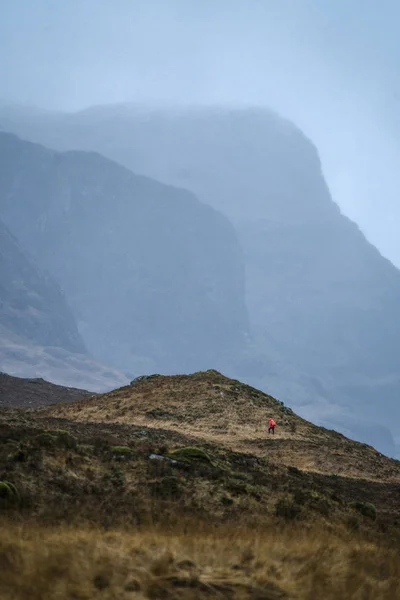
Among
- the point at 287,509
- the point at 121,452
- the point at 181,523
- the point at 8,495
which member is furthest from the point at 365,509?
the point at 8,495

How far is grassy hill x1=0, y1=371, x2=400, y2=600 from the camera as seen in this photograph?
27.7 feet

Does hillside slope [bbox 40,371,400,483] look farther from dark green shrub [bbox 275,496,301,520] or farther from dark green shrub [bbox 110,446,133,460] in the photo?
dark green shrub [bbox 275,496,301,520]

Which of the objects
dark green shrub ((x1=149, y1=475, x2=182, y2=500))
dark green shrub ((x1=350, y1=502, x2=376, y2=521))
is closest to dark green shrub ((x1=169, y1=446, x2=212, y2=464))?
dark green shrub ((x1=149, y1=475, x2=182, y2=500))

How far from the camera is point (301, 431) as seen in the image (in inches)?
1759

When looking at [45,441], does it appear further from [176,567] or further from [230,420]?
[230,420]

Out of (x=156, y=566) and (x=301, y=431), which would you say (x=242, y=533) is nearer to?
(x=156, y=566)

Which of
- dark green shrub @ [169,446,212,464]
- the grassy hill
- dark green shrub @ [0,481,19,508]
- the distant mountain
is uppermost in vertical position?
the distant mountain

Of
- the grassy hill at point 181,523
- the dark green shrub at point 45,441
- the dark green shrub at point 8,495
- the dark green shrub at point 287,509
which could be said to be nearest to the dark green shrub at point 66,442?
the grassy hill at point 181,523

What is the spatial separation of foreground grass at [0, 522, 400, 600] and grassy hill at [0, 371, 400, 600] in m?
0.02

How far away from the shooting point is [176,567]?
29.0 ft

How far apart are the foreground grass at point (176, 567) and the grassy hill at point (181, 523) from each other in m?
0.02

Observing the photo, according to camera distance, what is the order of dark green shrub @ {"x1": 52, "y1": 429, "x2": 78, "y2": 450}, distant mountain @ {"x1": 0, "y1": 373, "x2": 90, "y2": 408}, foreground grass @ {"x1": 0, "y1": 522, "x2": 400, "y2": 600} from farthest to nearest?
1. distant mountain @ {"x1": 0, "y1": 373, "x2": 90, "y2": 408}
2. dark green shrub @ {"x1": 52, "y1": 429, "x2": 78, "y2": 450}
3. foreground grass @ {"x1": 0, "y1": 522, "x2": 400, "y2": 600}

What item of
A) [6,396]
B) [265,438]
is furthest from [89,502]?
[6,396]

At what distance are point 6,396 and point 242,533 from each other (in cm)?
7798
